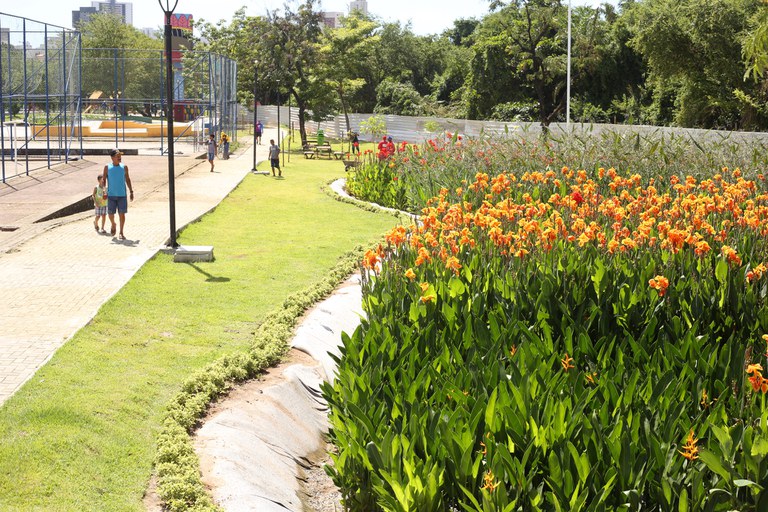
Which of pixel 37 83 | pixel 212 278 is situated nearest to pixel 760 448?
pixel 212 278

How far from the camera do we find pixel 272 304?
991cm

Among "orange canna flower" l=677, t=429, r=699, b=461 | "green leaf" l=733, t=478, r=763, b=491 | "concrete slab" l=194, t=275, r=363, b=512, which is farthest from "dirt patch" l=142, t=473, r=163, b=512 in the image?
"green leaf" l=733, t=478, r=763, b=491

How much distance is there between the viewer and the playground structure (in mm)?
23719

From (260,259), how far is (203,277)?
5.13ft

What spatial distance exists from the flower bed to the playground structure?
54.1 feet

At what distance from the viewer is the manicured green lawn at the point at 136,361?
5.14 metres

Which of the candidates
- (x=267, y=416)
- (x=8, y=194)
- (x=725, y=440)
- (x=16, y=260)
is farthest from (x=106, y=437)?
(x=8, y=194)

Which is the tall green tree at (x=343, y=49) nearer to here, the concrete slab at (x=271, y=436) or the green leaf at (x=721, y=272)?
the concrete slab at (x=271, y=436)

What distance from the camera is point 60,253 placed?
12.4 meters

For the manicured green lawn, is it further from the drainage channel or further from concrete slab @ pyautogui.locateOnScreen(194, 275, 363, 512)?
the drainage channel

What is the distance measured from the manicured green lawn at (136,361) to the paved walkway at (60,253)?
270 millimetres

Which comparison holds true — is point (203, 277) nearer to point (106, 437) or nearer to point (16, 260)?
point (16, 260)

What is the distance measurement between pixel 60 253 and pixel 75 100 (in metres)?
18.7

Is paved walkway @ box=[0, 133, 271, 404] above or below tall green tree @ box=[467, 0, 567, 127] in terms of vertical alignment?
below
